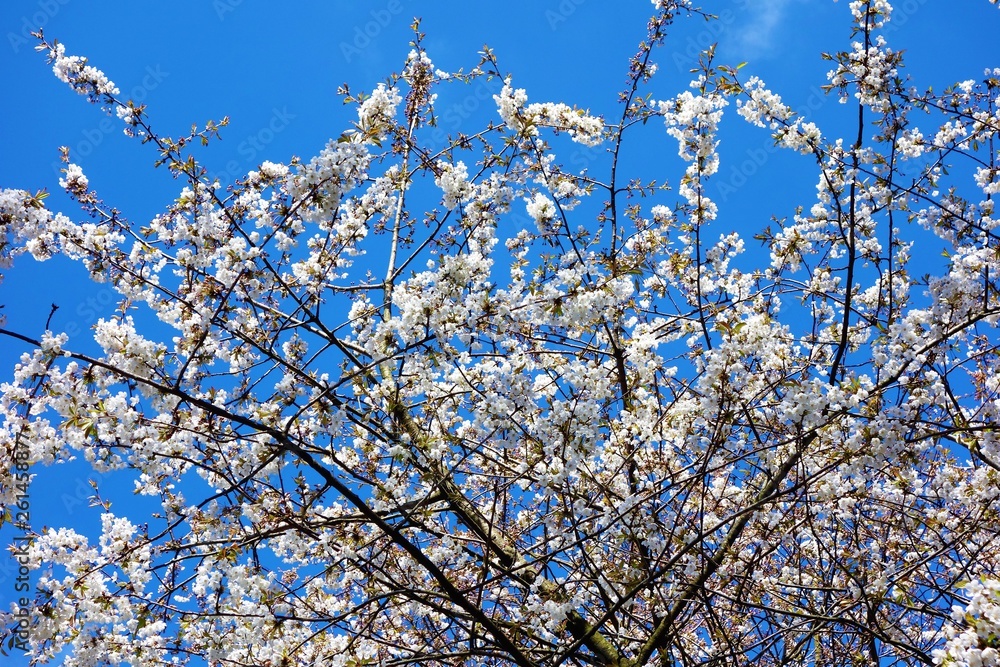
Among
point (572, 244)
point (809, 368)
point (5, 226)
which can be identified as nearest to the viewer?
point (5, 226)

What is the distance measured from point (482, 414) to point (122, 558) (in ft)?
7.99

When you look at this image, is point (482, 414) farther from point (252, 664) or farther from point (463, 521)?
point (252, 664)

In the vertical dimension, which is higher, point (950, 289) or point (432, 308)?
point (432, 308)

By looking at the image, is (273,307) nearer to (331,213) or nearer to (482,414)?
(331,213)

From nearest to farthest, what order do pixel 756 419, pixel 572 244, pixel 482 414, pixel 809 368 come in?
pixel 482 414 < pixel 756 419 < pixel 572 244 < pixel 809 368

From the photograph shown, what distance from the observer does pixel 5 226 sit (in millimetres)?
4078

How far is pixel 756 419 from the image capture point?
16.5 ft

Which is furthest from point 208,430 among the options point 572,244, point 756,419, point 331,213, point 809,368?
point 809,368

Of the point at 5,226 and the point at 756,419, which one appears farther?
the point at 756,419

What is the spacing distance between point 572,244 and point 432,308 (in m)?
1.53

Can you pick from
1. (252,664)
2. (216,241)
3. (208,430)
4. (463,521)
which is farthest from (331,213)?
(252,664)

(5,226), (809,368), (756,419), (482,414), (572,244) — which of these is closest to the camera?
(5,226)

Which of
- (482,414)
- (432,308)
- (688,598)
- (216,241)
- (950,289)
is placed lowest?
(688,598)

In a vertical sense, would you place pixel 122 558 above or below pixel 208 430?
below
